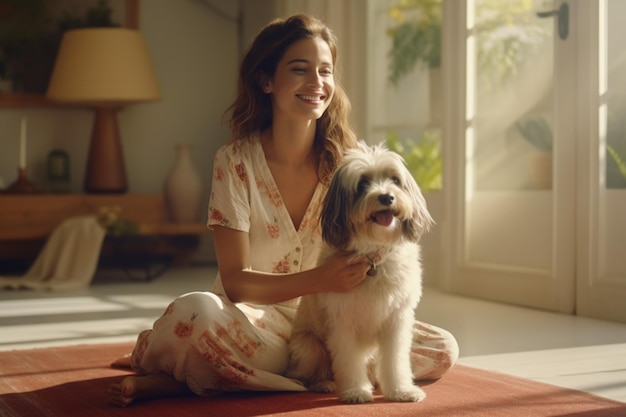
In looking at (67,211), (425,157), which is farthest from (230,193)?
(67,211)

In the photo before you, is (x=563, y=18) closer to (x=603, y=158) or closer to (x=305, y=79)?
(x=603, y=158)

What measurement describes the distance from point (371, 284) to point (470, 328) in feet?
5.55

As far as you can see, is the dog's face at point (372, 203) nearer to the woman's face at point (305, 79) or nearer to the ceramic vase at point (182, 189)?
the woman's face at point (305, 79)

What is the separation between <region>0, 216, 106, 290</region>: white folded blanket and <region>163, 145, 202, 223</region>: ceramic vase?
2.37 feet

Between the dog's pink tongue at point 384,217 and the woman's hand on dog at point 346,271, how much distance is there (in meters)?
0.14

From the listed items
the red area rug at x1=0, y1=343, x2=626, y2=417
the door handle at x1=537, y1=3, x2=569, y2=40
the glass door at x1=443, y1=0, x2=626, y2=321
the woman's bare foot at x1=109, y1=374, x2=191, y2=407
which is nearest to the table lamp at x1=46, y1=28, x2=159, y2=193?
the glass door at x1=443, y1=0, x2=626, y2=321

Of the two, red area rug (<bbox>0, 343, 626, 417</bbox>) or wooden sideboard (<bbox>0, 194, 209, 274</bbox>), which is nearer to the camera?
red area rug (<bbox>0, 343, 626, 417</bbox>)

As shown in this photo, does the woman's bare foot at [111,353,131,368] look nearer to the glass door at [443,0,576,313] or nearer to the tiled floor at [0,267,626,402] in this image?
the tiled floor at [0,267,626,402]

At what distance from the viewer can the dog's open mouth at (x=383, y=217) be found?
2119 millimetres

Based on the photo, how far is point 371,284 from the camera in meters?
2.25

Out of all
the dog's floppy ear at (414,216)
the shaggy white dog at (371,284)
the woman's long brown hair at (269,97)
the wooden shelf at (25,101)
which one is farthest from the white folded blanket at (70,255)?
the dog's floppy ear at (414,216)

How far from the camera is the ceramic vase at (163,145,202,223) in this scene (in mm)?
6473

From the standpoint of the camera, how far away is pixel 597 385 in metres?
2.64

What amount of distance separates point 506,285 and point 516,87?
3.36 feet
